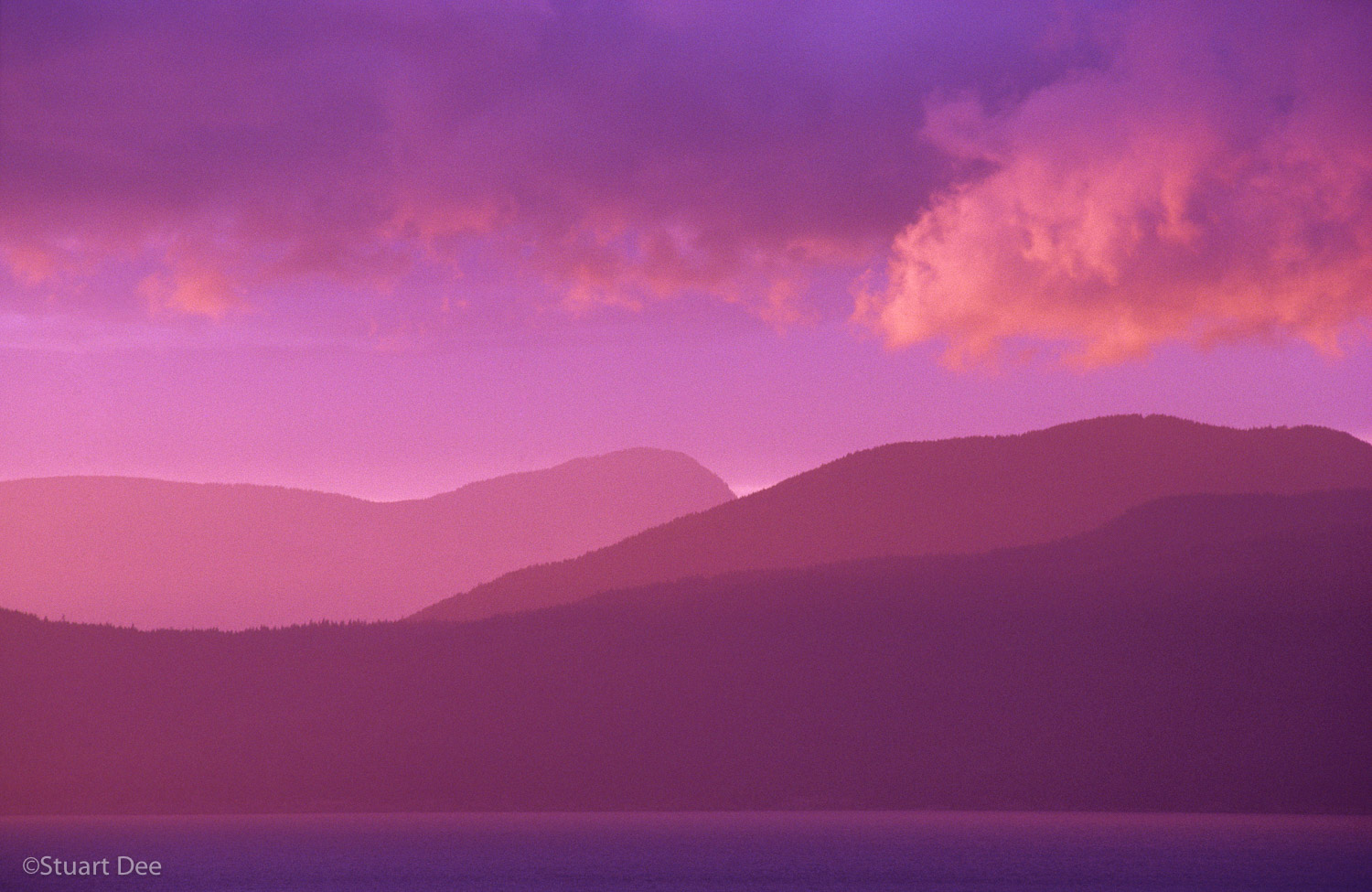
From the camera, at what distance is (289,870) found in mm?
137125

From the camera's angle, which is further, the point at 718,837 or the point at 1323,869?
the point at 718,837

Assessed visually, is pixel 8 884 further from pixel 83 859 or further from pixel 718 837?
pixel 718 837

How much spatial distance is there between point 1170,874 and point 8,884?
87199 millimetres

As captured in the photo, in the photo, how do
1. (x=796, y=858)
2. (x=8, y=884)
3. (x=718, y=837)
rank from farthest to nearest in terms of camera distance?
(x=718, y=837)
(x=796, y=858)
(x=8, y=884)

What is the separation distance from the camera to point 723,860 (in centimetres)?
14850

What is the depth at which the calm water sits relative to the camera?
398 feet

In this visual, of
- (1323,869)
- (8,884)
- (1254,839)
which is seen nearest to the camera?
(8,884)

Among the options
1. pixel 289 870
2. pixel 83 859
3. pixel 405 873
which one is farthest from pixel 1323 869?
pixel 83 859

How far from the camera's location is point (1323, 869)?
129125mm

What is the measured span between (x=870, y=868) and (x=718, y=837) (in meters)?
58.8

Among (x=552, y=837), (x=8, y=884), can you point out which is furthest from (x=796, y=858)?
(x=8, y=884)

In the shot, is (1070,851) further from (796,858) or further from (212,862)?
(212,862)

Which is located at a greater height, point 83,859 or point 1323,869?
point 83,859

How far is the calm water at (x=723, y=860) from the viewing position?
121m
